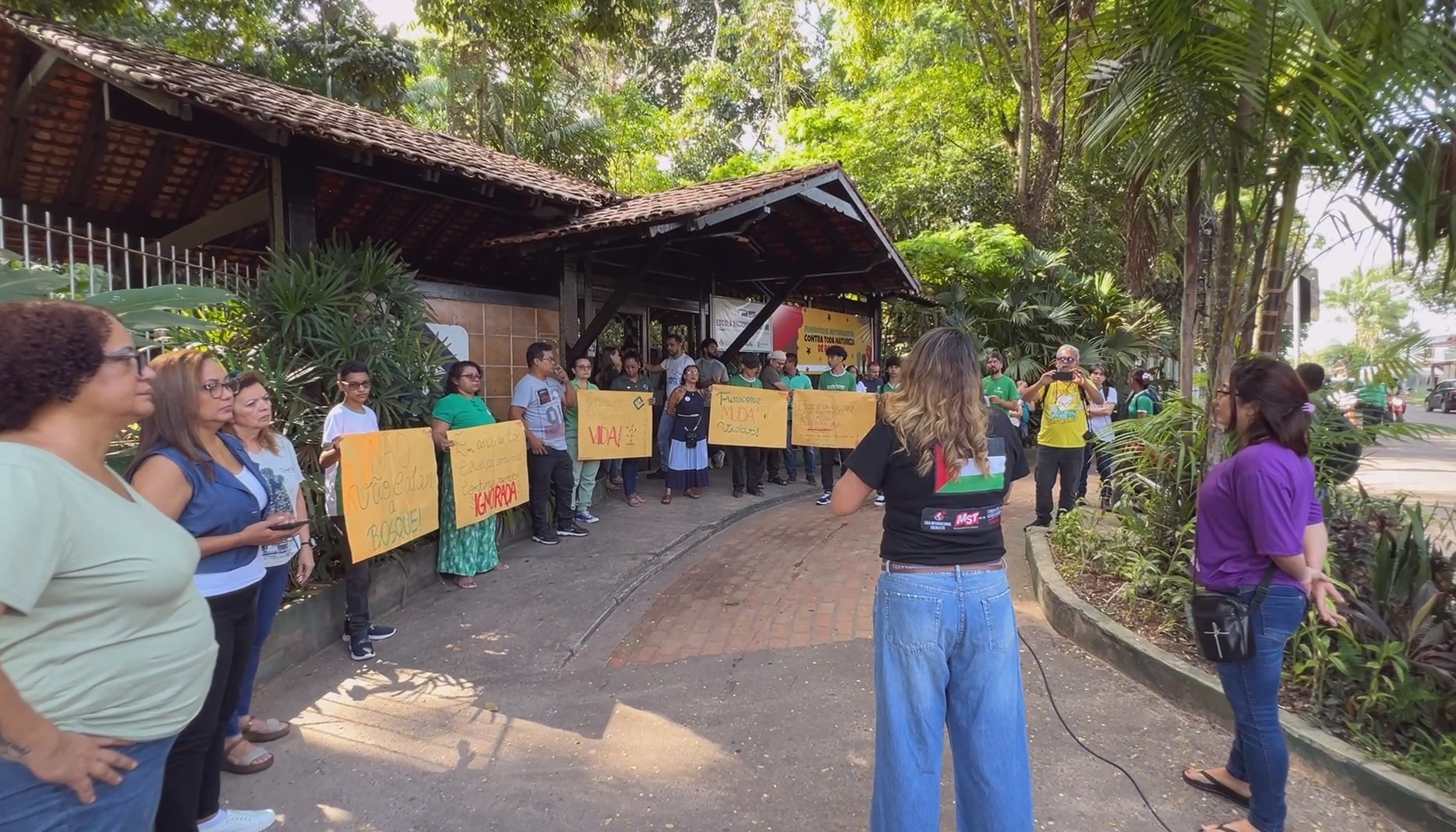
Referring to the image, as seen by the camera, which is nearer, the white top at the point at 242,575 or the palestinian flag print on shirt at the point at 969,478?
the palestinian flag print on shirt at the point at 969,478

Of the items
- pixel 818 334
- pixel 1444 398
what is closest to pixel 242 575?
pixel 818 334

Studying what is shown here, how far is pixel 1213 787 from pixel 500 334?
7093mm

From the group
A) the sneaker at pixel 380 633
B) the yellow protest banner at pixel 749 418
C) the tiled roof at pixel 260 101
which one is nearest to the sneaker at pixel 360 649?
the sneaker at pixel 380 633

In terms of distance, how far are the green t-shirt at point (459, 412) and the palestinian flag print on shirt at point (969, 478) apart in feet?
13.5

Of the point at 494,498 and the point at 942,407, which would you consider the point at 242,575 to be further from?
the point at 494,498

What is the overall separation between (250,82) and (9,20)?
156 centimetres

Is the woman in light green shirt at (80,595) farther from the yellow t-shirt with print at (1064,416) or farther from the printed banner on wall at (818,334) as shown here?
the printed banner on wall at (818,334)

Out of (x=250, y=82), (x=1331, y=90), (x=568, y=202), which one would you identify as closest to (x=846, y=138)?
(x=568, y=202)

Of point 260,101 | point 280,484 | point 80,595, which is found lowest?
point 280,484

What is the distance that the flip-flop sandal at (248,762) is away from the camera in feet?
10.6

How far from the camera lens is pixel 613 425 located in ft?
25.3

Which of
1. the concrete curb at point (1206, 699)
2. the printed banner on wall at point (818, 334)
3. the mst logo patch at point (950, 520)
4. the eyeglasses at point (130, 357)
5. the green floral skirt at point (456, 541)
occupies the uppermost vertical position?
the printed banner on wall at point (818, 334)

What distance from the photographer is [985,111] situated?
17.9 meters

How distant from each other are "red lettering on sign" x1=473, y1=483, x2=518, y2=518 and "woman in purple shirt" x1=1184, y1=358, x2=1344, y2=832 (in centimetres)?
462
